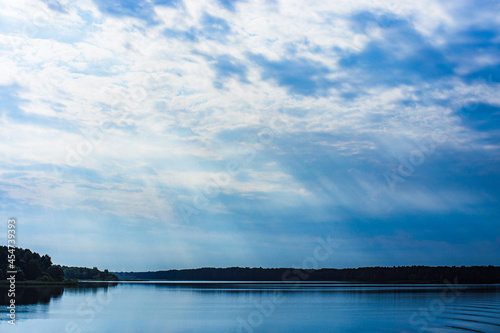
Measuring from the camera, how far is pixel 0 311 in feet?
124

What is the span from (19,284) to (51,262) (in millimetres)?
22707

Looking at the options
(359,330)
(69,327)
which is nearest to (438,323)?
(359,330)

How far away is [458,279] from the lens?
152 metres

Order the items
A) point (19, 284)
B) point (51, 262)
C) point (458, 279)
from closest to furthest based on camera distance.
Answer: point (19, 284) → point (51, 262) → point (458, 279)

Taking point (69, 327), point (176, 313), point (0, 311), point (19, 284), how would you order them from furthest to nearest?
point (19, 284), point (176, 313), point (0, 311), point (69, 327)

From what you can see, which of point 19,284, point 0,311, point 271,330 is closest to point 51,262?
point 19,284

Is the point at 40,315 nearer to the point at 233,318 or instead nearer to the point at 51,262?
the point at 233,318

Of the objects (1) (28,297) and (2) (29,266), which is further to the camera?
(2) (29,266)

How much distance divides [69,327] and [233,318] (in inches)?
526

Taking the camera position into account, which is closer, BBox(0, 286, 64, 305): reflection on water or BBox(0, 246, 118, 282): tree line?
BBox(0, 286, 64, 305): reflection on water

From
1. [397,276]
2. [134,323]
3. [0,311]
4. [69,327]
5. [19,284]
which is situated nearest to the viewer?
[69,327]

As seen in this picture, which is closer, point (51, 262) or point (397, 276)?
point (51, 262)

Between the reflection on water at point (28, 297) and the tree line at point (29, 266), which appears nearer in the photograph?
the reflection on water at point (28, 297)

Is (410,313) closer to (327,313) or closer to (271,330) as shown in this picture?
(327,313)
